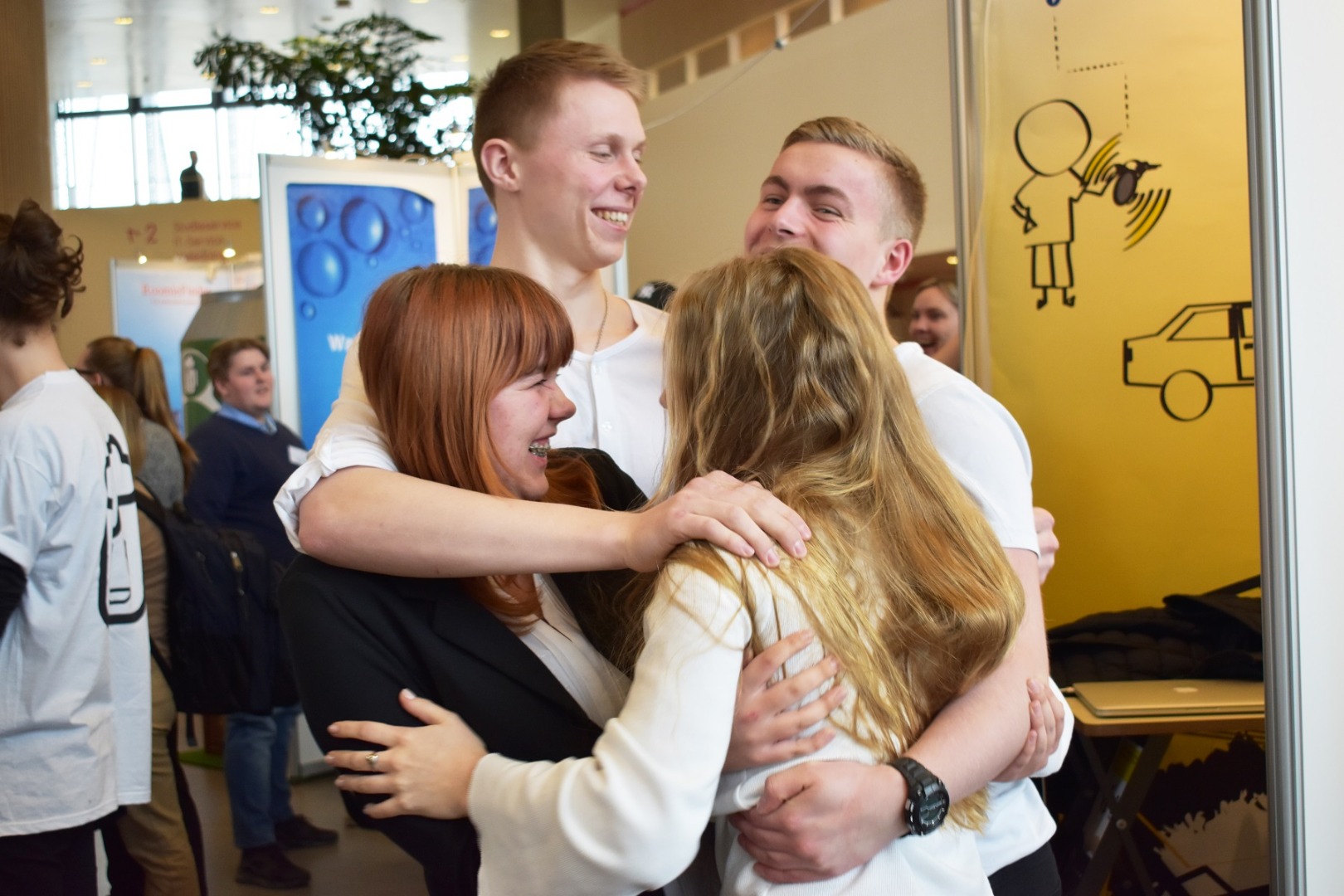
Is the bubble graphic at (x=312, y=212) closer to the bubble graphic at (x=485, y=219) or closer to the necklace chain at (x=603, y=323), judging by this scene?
the bubble graphic at (x=485, y=219)

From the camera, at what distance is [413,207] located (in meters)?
5.43

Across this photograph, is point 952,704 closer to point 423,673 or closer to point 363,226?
point 423,673

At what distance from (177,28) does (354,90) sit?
400 cm

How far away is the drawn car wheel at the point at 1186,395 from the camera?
9.29ft

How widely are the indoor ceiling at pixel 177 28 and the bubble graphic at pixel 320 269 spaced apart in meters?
3.57

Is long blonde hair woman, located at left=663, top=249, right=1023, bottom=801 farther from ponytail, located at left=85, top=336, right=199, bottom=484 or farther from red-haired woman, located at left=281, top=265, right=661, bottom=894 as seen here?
ponytail, located at left=85, top=336, right=199, bottom=484

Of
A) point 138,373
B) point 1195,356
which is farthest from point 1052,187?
point 138,373

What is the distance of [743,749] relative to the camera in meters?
1.18

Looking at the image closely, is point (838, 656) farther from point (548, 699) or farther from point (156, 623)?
point (156, 623)

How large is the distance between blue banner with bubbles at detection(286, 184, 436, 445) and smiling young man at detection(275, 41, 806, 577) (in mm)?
3084

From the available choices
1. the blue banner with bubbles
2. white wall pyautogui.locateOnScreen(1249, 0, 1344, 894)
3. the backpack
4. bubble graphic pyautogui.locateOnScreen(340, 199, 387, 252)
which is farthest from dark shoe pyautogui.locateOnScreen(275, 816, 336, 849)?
white wall pyautogui.locateOnScreen(1249, 0, 1344, 894)

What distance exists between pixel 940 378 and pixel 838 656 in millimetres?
463

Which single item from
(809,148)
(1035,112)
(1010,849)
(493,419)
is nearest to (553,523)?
(493,419)

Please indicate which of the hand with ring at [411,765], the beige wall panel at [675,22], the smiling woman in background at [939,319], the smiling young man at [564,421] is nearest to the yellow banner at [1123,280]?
the smiling young man at [564,421]
